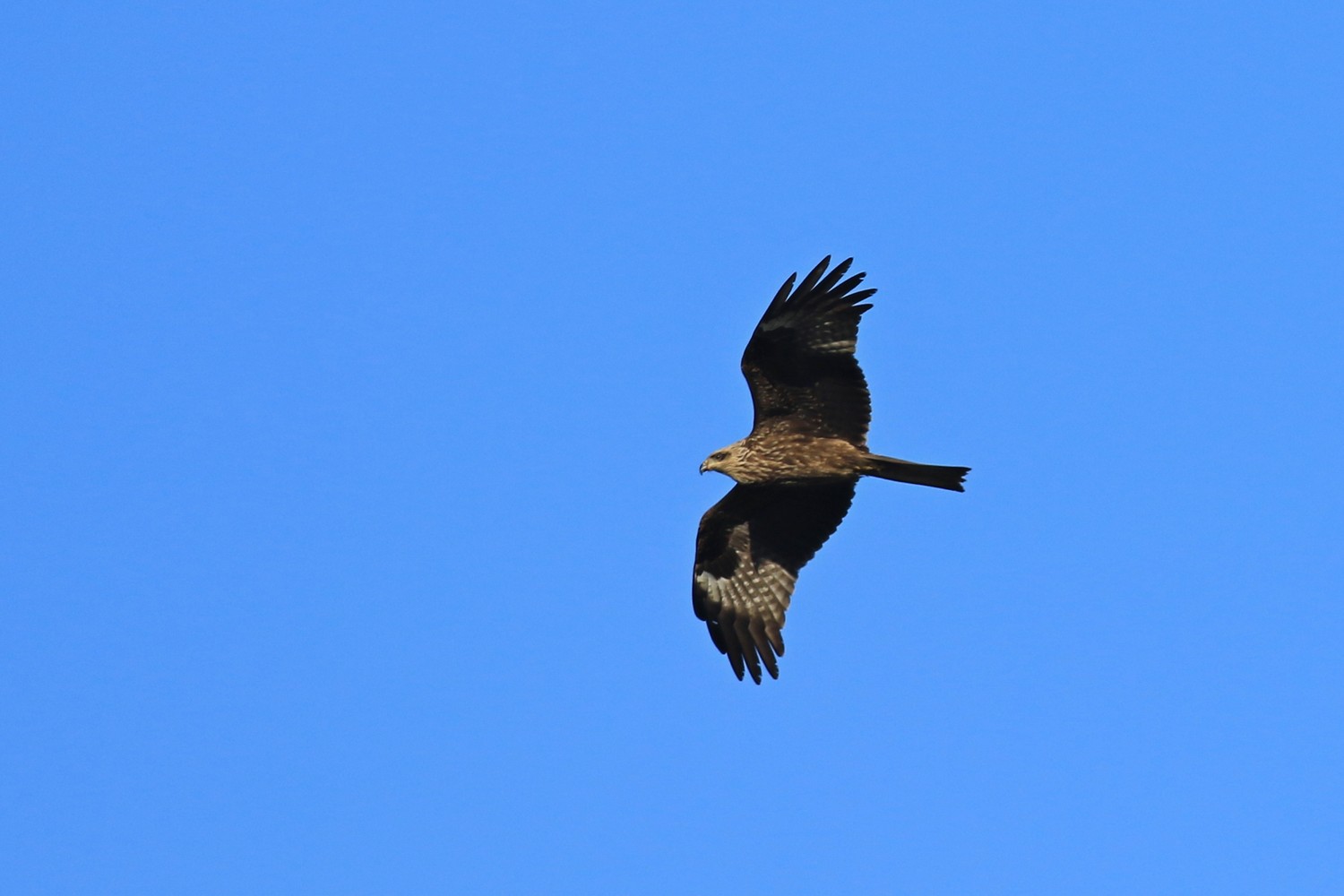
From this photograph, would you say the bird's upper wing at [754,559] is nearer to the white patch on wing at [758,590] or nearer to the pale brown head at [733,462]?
the white patch on wing at [758,590]

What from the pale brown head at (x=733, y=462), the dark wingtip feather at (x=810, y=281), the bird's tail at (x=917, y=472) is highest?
the dark wingtip feather at (x=810, y=281)

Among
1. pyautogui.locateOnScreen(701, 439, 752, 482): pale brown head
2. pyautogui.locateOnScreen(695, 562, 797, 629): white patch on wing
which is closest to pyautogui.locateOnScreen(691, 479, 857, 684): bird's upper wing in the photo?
pyautogui.locateOnScreen(695, 562, 797, 629): white patch on wing

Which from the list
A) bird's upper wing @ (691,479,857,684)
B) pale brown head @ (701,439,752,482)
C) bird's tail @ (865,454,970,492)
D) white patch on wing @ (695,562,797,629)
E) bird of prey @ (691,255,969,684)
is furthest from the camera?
white patch on wing @ (695,562,797,629)

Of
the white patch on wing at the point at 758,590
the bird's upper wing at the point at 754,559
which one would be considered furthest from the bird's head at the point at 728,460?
the white patch on wing at the point at 758,590

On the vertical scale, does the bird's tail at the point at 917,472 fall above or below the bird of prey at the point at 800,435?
below

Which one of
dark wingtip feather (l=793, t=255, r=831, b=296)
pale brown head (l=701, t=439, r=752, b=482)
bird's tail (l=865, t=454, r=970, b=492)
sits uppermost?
dark wingtip feather (l=793, t=255, r=831, b=296)

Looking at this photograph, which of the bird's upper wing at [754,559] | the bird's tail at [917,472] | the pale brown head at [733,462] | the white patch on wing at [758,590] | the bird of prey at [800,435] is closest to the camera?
the bird's tail at [917,472]

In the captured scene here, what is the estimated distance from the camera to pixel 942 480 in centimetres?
1261

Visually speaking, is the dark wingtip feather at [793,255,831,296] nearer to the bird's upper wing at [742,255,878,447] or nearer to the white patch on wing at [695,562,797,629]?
the bird's upper wing at [742,255,878,447]

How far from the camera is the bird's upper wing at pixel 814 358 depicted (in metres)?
13.5

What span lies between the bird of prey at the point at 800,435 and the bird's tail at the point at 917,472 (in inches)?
0.4

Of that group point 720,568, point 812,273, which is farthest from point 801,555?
point 812,273

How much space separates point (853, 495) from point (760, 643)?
5.45ft

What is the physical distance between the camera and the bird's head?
45.6 ft
